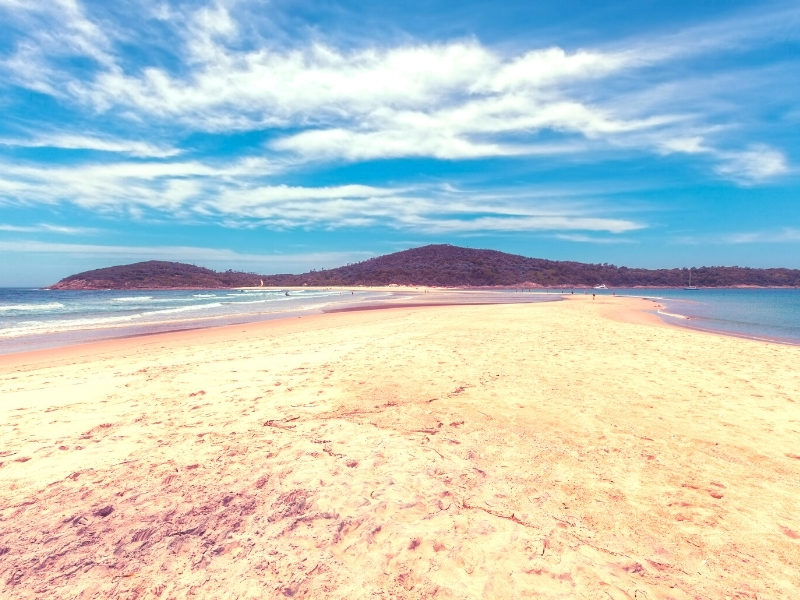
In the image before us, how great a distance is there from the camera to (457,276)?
13038 cm

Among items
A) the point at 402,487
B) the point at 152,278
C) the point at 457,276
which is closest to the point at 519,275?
the point at 457,276

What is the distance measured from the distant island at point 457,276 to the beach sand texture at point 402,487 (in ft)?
386

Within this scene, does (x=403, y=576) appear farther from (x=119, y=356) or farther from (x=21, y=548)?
(x=119, y=356)

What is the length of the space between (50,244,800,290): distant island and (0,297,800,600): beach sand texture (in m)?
118

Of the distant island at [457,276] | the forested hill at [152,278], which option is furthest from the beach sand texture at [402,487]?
the forested hill at [152,278]

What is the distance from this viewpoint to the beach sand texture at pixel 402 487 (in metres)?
2.79

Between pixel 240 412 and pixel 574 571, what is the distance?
471 cm

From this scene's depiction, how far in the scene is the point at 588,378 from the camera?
8055mm

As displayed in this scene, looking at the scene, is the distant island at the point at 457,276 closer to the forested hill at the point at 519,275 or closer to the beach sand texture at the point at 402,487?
the forested hill at the point at 519,275

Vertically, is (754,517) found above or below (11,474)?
below

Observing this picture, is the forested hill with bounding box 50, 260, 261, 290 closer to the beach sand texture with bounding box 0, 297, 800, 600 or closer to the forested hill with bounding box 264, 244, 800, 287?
the forested hill with bounding box 264, 244, 800, 287

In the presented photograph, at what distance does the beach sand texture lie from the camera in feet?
9.16

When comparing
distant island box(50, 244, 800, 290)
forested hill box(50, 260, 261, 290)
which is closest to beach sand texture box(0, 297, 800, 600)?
distant island box(50, 244, 800, 290)

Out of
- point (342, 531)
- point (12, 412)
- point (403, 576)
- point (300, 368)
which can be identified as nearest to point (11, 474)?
point (12, 412)
